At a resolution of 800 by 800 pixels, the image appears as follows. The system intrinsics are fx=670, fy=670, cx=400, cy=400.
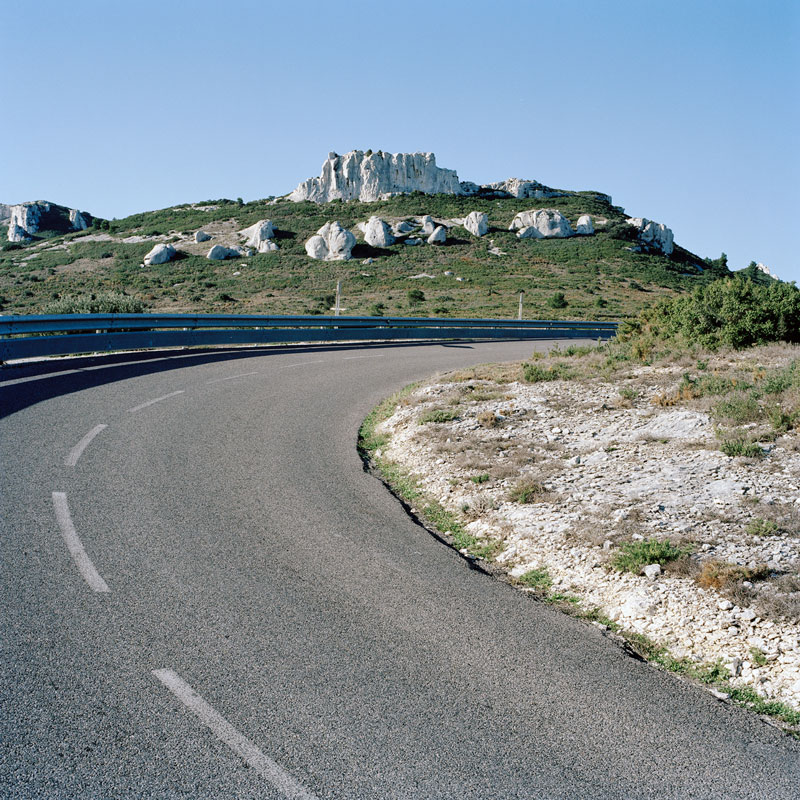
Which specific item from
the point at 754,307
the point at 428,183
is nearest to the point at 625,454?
the point at 754,307

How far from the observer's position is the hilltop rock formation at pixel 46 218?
133m

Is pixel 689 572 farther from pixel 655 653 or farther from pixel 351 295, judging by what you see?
pixel 351 295

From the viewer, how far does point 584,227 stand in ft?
302

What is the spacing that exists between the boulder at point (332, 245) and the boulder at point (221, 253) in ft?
27.2

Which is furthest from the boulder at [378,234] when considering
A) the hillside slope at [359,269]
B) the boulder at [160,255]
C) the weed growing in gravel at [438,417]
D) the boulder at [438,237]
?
the weed growing in gravel at [438,417]

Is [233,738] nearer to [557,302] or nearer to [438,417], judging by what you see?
[438,417]

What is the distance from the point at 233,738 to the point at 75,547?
3.13m

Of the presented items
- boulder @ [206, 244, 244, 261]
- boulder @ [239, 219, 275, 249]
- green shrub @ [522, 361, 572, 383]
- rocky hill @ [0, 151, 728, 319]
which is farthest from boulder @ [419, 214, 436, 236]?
green shrub @ [522, 361, 572, 383]

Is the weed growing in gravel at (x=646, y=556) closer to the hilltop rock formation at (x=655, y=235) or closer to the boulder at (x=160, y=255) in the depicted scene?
the boulder at (x=160, y=255)

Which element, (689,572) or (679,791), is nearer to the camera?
(679,791)

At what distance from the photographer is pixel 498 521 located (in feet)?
24.1

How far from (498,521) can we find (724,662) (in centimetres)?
292

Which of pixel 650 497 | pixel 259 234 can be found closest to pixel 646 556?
pixel 650 497

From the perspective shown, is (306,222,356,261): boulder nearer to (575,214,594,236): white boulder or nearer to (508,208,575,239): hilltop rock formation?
(508,208,575,239): hilltop rock formation
